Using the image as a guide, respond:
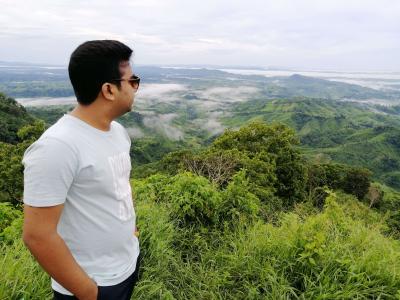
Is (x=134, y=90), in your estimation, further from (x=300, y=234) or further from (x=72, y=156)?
(x=300, y=234)

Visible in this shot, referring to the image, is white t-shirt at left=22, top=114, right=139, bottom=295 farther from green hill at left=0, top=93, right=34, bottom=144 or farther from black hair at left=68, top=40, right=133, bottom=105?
green hill at left=0, top=93, right=34, bottom=144

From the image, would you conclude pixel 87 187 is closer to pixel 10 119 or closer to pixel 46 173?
pixel 46 173

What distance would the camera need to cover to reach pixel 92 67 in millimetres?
1618

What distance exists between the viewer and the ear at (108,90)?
1674 mm

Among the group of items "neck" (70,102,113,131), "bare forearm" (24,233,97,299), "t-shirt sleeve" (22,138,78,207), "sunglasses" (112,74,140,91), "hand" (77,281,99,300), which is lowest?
"hand" (77,281,99,300)

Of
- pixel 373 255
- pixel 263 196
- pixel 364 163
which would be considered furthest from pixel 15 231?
pixel 364 163

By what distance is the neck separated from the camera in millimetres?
1705

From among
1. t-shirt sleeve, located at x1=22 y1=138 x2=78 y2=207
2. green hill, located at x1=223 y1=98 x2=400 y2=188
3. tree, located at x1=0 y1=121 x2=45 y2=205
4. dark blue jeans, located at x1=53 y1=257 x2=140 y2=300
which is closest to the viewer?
t-shirt sleeve, located at x1=22 y1=138 x2=78 y2=207

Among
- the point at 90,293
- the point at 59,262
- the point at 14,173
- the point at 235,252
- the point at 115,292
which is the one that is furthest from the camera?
the point at 14,173

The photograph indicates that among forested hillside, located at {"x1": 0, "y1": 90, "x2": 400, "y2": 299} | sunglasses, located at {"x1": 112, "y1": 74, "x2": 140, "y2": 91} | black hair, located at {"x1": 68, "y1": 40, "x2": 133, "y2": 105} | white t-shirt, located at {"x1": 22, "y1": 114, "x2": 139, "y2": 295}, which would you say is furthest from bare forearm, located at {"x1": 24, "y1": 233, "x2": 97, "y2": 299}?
forested hillside, located at {"x1": 0, "y1": 90, "x2": 400, "y2": 299}

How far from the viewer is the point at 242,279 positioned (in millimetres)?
3518

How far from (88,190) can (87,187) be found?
2 centimetres

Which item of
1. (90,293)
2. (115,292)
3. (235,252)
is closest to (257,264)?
(235,252)

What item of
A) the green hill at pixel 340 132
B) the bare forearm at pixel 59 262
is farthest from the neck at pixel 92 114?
the green hill at pixel 340 132
